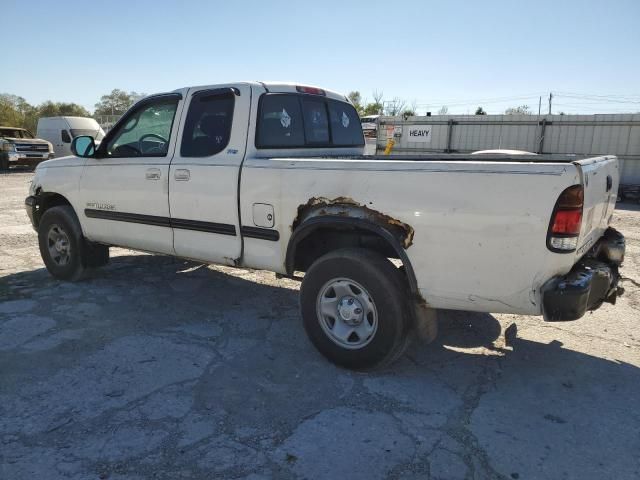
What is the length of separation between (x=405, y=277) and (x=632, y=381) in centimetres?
171

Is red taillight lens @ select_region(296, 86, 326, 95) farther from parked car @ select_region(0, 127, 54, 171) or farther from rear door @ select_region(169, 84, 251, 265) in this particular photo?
parked car @ select_region(0, 127, 54, 171)

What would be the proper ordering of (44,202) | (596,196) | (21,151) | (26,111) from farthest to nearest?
(26,111) → (21,151) → (44,202) → (596,196)

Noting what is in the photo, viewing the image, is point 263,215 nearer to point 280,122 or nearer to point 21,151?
point 280,122

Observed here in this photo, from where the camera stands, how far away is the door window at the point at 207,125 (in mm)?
3912

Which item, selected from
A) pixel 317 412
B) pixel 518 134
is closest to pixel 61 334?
pixel 317 412

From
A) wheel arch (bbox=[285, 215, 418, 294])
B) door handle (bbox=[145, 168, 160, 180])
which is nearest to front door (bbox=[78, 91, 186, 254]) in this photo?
door handle (bbox=[145, 168, 160, 180])

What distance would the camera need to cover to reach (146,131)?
4.51 metres

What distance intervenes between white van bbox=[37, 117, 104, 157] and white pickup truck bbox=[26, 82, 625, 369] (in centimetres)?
1733

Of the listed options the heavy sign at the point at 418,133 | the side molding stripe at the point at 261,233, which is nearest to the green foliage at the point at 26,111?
the heavy sign at the point at 418,133

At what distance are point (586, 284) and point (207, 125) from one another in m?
3.06

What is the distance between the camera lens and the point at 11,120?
3678cm

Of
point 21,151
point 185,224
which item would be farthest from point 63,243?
point 21,151

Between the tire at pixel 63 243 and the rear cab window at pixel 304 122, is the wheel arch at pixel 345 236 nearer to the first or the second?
the rear cab window at pixel 304 122

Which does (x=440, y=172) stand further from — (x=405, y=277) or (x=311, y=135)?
(x=311, y=135)
